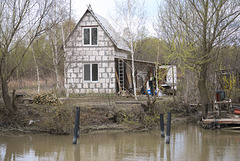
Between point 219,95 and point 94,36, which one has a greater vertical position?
point 94,36

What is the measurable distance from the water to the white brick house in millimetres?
9661

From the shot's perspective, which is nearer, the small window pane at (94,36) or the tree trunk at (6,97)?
the tree trunk at (6,97)

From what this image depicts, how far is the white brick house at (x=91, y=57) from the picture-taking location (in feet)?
80.9

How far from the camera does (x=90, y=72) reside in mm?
25125

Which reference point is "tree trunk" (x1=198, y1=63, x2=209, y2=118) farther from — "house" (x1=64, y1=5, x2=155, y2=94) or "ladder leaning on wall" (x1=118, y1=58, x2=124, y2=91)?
"ladder leaning on wall" (x1=118, y1=58, x2=124, y2=91)

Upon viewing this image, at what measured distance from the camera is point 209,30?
16.1 metres

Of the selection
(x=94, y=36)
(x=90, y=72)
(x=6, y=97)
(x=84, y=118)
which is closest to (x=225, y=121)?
(x=84, y=118)

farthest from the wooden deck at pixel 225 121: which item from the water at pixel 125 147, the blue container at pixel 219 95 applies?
the blue container at pixel 219 95

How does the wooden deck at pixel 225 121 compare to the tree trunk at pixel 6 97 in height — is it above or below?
below

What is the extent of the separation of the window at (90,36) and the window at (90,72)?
1.79m

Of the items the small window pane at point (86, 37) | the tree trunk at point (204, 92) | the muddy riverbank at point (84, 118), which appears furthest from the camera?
the small window pane at point (86, 37)

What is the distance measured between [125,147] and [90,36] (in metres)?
13.7

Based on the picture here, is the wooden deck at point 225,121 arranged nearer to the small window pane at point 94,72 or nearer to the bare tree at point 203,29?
the bare tree at point 203,29

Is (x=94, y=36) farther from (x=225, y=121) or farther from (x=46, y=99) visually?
(x=225, y=121)
